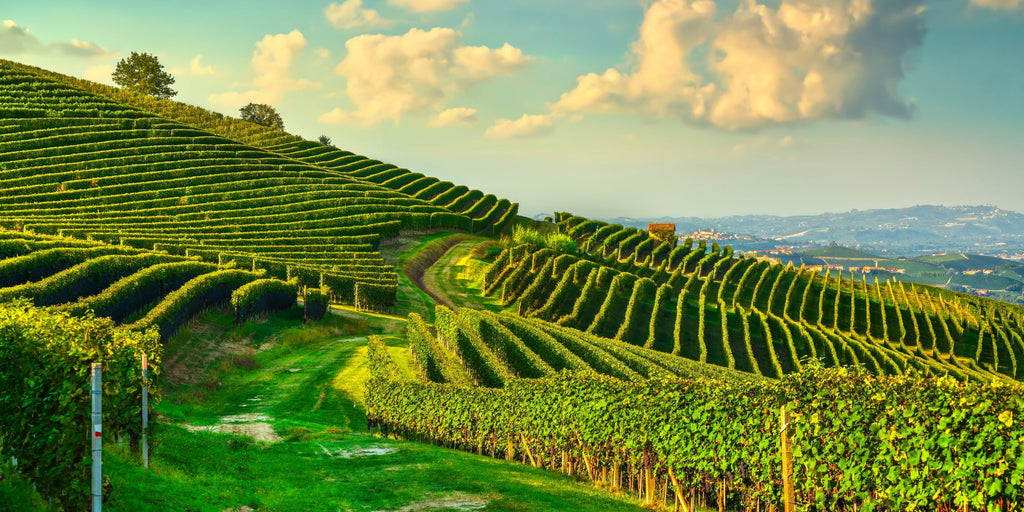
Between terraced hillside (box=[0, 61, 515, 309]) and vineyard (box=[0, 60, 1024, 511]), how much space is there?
1.25ft

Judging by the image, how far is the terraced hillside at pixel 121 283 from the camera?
1459 inches

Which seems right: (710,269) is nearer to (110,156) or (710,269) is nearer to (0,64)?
(110,156)

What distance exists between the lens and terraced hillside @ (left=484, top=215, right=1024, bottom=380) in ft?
233

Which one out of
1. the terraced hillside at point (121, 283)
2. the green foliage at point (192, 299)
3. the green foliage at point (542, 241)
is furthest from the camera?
the green foliage at point (542, 241)

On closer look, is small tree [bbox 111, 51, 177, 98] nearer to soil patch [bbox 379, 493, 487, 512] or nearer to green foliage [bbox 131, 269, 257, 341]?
green foliage [bbox 131, 269, 257, 341]

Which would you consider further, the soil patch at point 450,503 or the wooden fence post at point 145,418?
the soil patch at point 450,503

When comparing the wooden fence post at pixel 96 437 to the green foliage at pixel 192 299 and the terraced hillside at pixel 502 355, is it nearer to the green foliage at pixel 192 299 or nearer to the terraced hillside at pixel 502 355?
the terraced hillside at pixel 502 355

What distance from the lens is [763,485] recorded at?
1612 centimetres

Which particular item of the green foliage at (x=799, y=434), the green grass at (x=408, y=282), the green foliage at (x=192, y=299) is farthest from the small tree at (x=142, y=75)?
the green foliage at (x=799, y=434)

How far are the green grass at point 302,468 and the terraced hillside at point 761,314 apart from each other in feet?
127

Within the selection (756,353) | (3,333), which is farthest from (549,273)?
(3,333)

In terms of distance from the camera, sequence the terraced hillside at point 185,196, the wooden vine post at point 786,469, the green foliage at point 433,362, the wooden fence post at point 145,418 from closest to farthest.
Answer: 1. the wooden vine post at point 786,469
2. the wooden fence post at point 145,418
3. the green foliage at point 433,362
4. the terraced hillside at point 185,196

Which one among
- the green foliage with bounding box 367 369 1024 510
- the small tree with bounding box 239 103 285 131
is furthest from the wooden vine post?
the small tree with bounding box 239 103 285 131

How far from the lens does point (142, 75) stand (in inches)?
5709
